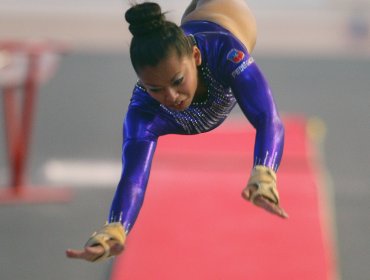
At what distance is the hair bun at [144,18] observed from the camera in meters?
1.95

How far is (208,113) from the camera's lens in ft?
7.44

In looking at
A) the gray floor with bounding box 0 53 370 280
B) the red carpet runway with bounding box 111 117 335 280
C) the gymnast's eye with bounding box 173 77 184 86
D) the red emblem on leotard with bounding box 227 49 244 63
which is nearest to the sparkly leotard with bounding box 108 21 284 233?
the red emblem on leotard with bounding box 227 49 244 63

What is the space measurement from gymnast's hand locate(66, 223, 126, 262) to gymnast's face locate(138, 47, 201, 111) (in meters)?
0.31

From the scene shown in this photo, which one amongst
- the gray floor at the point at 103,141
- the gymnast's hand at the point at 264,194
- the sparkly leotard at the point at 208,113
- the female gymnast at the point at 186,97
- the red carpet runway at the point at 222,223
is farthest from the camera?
the gray floor at the point at 103,141

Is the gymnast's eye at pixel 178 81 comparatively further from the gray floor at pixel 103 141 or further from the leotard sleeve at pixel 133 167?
the gray floor at pixel 103 141

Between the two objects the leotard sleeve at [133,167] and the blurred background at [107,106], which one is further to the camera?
the blurred background at [107,106]

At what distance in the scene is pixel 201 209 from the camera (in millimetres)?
4164

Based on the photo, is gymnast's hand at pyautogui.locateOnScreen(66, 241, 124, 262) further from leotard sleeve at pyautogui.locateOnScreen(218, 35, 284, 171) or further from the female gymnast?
leotard sleeve at pyautogui.locateOnScreen(218, 35, 284, 171)

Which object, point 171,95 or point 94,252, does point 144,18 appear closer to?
point 171,95

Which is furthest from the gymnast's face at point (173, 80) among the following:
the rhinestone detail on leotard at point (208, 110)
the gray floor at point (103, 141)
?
the gray floor at point (103, 141)

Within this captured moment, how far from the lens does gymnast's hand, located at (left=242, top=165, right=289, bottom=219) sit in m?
1.84

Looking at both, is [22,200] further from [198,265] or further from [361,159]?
[361,159]

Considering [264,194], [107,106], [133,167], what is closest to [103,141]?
[107,106]

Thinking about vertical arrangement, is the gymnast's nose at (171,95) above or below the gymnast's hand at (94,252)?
above
